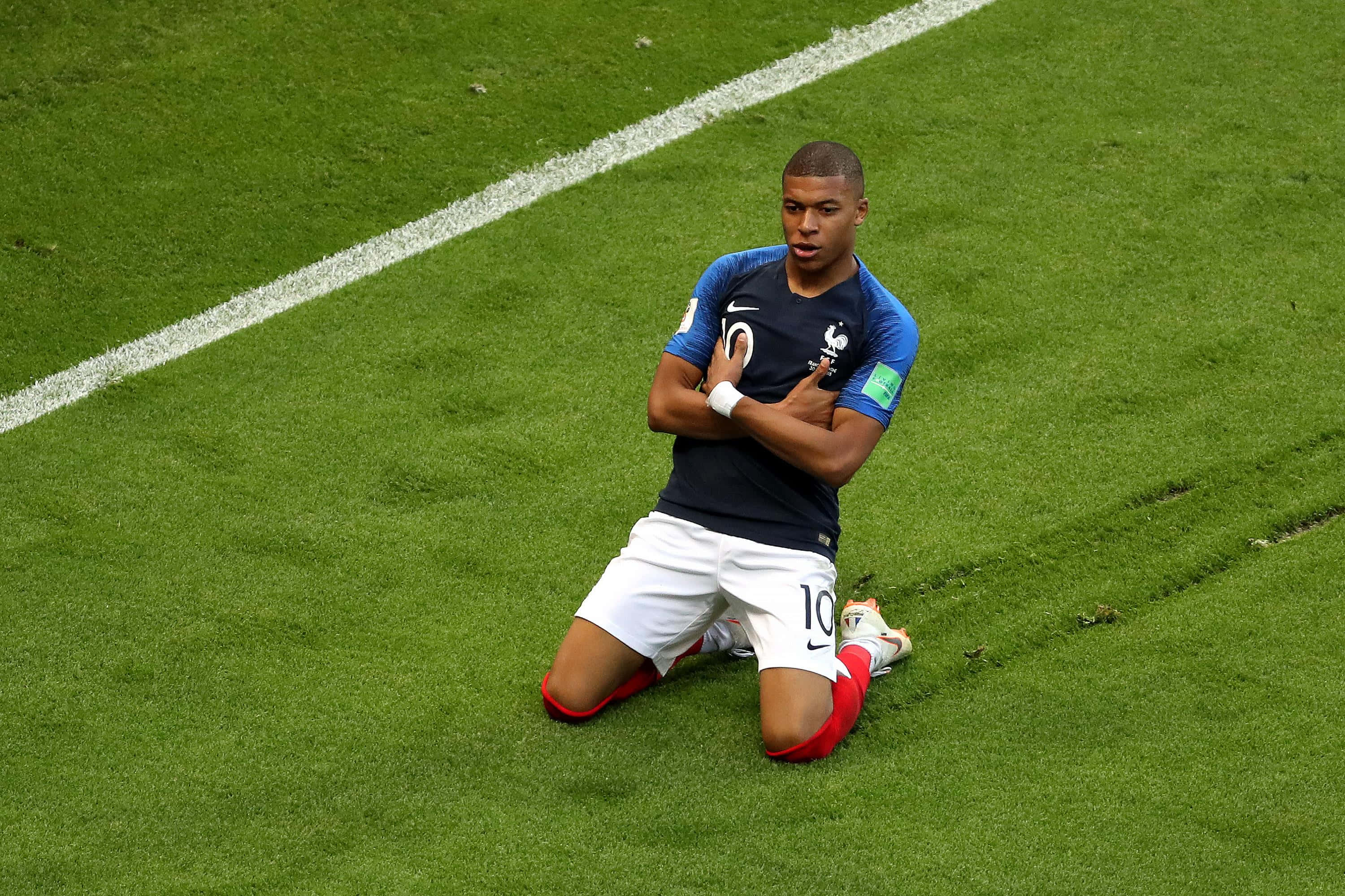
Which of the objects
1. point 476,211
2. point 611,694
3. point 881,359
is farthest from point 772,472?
point 476,211

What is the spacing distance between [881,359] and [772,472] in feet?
1.56

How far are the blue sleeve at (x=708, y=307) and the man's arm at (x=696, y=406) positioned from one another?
4cm

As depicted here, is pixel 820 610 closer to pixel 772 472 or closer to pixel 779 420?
pixel 772 472

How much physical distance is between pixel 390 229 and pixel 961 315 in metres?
2.69

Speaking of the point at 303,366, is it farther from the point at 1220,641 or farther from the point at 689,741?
the point at 1220,641

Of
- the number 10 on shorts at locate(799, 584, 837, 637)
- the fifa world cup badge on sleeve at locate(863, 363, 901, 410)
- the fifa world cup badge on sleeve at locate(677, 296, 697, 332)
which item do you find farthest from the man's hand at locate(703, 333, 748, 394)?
the number 10 on shorts at locate(799, 584, 837, 637)

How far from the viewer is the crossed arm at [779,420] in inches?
163

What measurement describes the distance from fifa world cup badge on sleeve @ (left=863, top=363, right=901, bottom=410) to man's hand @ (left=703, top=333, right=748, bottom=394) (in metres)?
0.38

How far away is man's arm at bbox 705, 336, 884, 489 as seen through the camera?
163 inches

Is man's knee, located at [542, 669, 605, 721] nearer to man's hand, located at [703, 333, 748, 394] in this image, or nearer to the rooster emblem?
man's hand, located at [703, 333, 748, 394]

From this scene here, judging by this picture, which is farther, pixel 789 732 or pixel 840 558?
pixel 840 558

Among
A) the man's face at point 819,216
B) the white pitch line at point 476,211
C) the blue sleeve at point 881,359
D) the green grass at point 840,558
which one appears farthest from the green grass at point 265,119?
the blue sleeve at point 881,359

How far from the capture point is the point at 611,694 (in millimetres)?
4379

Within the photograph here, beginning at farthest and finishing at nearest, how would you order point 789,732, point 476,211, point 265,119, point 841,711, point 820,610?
point 265,119 → point 476,211 → point 820,610 → point 841,711 → point 789,732
